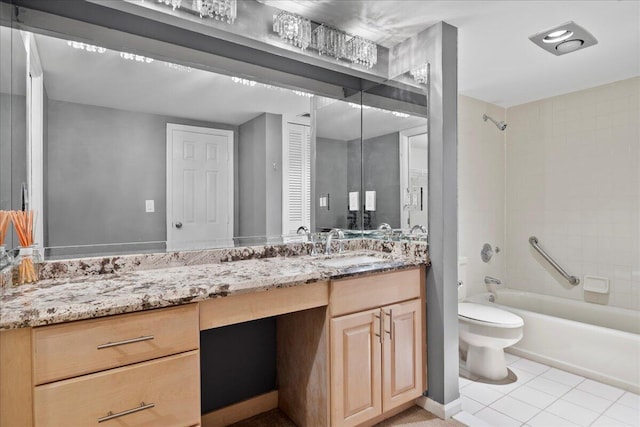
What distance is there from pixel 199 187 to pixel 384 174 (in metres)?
1.35

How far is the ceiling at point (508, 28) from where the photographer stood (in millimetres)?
1876

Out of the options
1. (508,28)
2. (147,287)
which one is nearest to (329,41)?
(508,28)

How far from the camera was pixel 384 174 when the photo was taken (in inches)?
102

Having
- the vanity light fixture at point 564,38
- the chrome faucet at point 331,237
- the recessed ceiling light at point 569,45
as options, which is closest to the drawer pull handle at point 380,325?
the chrome faucet at point 331,237

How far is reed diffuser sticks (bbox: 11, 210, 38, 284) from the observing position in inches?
50.9

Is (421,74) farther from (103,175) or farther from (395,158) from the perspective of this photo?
(103,175)

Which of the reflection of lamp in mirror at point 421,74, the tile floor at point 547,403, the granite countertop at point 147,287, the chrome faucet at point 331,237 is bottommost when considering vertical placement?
the tile floor at point 547,403

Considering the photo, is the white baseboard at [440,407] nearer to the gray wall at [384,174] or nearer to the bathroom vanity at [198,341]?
the bathroom vanity at [198,341]

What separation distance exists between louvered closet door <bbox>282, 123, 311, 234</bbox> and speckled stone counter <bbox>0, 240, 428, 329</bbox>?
0.65 ft

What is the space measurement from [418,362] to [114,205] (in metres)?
1.79

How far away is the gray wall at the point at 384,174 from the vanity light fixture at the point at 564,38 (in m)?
1.06

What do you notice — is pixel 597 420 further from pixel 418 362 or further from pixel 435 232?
pixel 435 232

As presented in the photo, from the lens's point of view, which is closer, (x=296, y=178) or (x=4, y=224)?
(x=4, y=224)

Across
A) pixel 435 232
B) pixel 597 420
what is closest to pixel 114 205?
pixel 435 232
